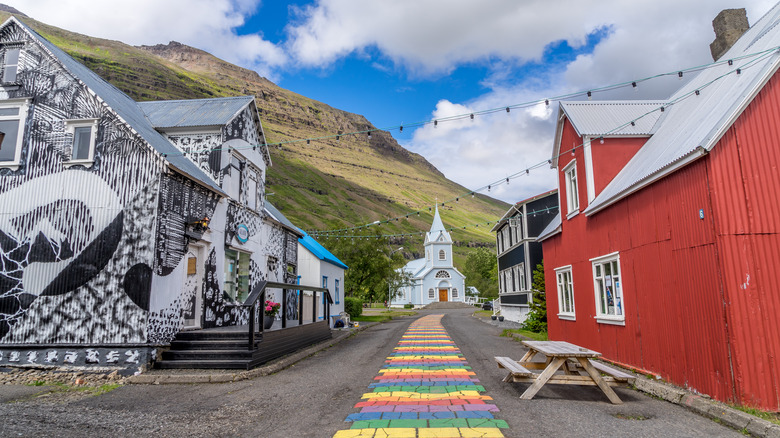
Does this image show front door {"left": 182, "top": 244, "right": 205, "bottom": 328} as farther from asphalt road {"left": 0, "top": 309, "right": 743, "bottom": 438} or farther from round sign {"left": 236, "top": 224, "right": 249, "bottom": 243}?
asphalt road {"left": 0, "top": 309, "right": 743, "bottom": 438}

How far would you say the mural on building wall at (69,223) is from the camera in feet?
31.6

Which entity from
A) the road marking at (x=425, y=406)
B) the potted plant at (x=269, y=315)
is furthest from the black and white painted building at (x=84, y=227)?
the road marking at (x=425, y=406)

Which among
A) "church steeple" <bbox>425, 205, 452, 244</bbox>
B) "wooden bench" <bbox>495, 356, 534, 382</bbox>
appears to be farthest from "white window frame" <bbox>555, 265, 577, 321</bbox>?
"church steeple" <bbox>425, 205, 452, 244</bbox>

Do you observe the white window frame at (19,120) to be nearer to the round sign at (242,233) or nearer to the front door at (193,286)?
the front door at (193,286)

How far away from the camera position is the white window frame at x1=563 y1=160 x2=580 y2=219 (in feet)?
41.7

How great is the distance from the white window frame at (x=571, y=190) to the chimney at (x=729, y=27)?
4.70 m

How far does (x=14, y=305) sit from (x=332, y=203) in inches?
5526

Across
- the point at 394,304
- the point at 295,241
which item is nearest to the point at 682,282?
the point at 295,241

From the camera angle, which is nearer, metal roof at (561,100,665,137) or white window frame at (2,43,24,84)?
white window frame at (2,43,24,84)

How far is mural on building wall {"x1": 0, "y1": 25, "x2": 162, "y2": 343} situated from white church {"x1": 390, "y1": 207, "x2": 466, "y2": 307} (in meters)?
61.9

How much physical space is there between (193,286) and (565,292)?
1091cm

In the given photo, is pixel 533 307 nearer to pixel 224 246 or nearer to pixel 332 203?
pixel 224 246

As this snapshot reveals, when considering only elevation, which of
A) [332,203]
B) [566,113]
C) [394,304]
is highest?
[332,203]

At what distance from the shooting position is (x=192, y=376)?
884 cm
